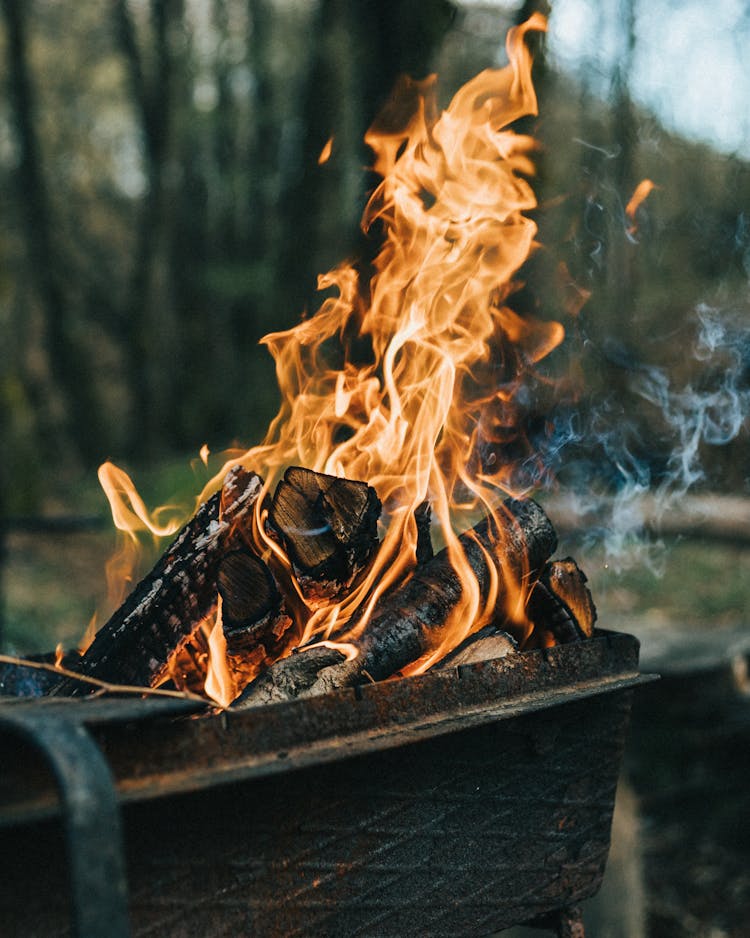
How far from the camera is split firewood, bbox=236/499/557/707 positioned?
2.00 m

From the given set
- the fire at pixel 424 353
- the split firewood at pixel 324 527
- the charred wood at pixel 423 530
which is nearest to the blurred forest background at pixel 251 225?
the fire at pixel 424 353

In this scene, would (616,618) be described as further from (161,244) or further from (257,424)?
(161,244)

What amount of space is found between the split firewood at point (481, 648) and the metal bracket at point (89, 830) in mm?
959

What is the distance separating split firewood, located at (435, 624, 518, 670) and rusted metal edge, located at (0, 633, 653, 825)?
0.08 metres

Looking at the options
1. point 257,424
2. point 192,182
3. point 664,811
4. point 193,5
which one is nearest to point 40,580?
point 257,424

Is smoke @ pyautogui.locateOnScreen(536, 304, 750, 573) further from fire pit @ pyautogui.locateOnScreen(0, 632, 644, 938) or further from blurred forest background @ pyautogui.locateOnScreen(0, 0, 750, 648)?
fire pit @ pyautogui.locateOnScreen(0, 632, 644, 938)

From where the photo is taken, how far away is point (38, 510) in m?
11.1

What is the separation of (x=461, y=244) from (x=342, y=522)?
1.09 meters

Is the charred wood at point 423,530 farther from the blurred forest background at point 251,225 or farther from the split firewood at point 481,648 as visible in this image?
the blurred forest background at point 251,225

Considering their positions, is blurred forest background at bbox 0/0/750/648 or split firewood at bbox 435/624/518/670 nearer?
split firewood at bbox 435/624/518/670

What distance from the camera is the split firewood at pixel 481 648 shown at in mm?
2139

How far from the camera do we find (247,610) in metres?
2.19

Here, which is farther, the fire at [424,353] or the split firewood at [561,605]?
the fire at [424,353]

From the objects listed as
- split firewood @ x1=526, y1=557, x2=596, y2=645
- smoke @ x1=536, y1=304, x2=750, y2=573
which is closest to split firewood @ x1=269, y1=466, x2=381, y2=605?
split firewood @ x1=526, y1=557, x2=596, y2=645
